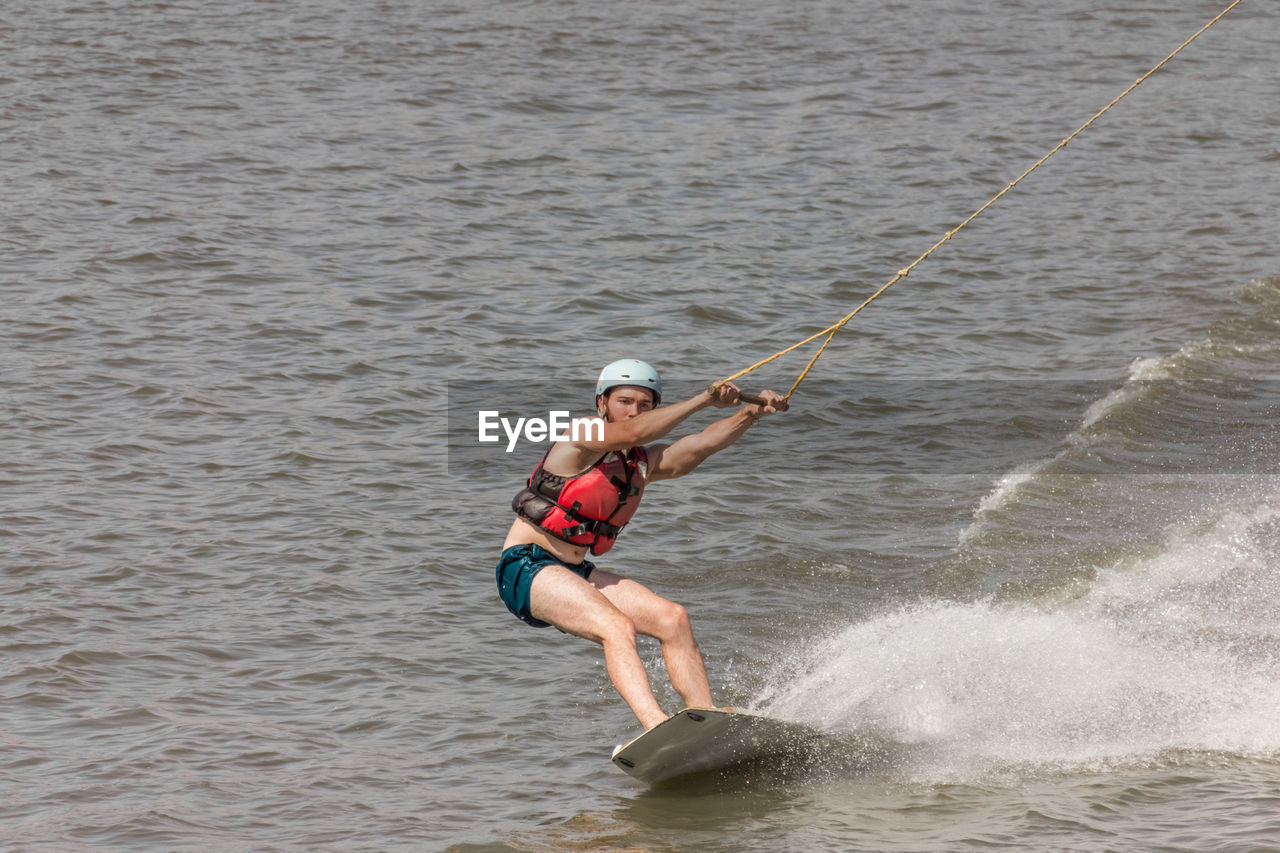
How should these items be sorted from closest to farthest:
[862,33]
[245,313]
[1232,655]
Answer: [1232,655], [245,313], [862,33]

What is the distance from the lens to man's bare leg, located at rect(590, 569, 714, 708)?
696cm

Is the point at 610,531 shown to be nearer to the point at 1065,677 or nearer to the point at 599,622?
the point at 599,622

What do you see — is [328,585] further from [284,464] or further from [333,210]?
[333,210]

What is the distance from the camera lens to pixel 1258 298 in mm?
16484

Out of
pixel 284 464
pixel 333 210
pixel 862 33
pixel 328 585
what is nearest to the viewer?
pixel 328 585

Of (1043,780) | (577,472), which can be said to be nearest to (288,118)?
(577,472)

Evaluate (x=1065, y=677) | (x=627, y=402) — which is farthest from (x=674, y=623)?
(x=1065, y=677)

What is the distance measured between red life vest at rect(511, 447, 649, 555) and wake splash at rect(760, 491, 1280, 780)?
147 cm

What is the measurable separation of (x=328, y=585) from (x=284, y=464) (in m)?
2.15

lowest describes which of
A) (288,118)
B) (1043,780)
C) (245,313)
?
(1043,780)

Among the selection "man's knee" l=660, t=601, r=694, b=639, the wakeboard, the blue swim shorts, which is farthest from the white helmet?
the wakeboard

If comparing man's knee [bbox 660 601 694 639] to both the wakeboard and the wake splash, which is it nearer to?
the wakeboard

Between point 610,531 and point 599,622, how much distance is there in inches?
21.2

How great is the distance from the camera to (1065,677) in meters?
8.10
